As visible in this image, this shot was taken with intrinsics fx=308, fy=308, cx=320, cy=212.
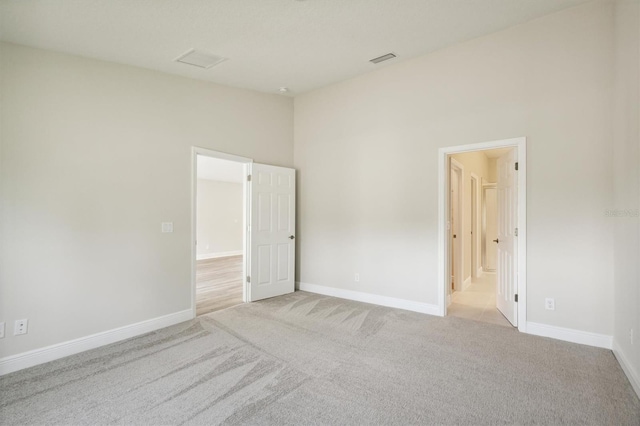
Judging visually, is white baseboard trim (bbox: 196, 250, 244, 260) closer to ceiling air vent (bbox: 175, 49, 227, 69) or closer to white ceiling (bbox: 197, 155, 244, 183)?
white ceiling (bbox: 197, 155, 244, 183)

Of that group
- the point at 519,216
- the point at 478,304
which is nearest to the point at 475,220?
the point at 478,304

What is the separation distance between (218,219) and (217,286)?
4692mm

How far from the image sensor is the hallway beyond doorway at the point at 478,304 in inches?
148

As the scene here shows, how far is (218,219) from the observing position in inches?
388

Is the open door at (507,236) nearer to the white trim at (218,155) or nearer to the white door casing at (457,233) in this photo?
the white door casing at (457,233)

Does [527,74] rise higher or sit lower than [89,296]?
higher

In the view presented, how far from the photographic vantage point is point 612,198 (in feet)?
9.29

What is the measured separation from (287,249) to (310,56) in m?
2.80

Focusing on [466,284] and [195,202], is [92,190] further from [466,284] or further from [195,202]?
[466,284]

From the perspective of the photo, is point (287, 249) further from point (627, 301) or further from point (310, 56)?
point (627, 301)

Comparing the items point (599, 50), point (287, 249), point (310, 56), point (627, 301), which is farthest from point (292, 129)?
point (627, 301)

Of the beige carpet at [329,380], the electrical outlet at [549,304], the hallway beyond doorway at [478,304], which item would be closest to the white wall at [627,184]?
the beige carpet at [329,380]

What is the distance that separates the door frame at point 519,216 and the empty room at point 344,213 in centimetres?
2

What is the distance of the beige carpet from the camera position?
1.96 m
